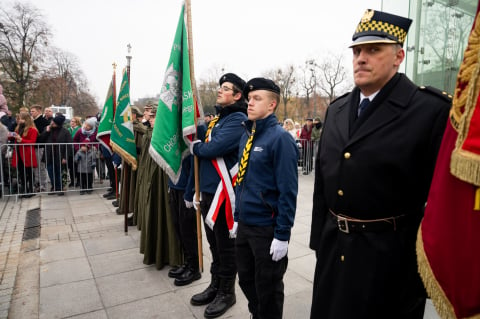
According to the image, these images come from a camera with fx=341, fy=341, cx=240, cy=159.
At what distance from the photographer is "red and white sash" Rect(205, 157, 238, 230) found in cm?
320

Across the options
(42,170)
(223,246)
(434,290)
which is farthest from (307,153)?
(434,290)

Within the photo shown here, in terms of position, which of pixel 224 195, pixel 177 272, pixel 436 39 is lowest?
pixel 177 272

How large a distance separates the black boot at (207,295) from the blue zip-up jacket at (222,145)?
100cm

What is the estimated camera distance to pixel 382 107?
1.79 metres

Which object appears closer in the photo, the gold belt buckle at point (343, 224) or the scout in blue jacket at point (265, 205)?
the gold belt buckle at point (343, 224)

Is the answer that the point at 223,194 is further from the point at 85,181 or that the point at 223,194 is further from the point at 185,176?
the point at 85,181

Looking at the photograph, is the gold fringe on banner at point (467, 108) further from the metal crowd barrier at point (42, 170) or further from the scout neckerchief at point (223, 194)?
the metal crowd barrier at point (42, 170)

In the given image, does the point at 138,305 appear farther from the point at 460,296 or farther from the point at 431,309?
the point at 460,296

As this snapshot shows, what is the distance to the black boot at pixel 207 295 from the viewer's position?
11.3 ft

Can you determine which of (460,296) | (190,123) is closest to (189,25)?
(190,123)

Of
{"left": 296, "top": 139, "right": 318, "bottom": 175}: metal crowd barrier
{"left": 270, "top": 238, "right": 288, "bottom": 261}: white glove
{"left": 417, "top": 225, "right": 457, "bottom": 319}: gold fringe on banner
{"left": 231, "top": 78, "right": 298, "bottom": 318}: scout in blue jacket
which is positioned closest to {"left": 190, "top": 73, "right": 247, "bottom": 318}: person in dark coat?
{"left": 231, "top": 78, "right": 298, "bottom": 318}: scout in blue jacket

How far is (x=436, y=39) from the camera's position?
3.75 m

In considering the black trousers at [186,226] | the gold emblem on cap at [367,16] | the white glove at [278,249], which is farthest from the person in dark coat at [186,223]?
the gold emblem on cap at [367,16]

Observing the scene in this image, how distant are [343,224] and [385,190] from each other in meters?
0.31
